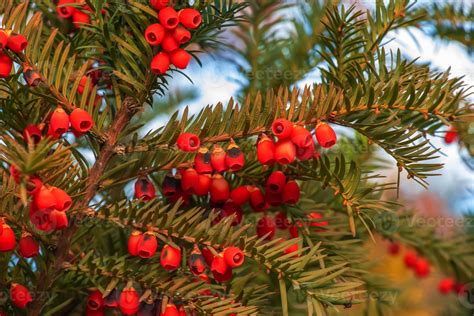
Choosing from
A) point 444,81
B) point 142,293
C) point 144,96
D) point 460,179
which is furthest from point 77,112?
point 460,179

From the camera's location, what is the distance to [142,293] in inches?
22.4

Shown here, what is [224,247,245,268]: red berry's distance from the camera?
1.72 feet

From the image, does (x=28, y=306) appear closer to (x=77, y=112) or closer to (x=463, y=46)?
(x=77, y=112)

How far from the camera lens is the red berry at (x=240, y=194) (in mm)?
618

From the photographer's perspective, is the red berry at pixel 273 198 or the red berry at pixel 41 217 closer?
the red berry at pixel 41 217

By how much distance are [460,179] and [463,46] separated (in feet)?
0.70

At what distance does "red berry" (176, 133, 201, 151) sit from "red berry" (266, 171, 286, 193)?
0.33ft

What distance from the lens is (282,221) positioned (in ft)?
2.20

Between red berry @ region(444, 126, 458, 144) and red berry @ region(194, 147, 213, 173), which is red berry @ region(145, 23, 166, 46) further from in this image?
red berry @ region(444, 126, 458, 144)

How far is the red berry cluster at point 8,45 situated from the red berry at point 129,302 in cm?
21

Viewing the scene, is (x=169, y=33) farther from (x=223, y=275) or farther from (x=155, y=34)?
(x=223, y=275)

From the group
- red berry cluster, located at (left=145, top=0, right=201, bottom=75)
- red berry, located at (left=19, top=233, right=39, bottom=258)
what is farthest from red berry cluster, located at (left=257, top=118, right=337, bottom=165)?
red berry, located at (left=19, top=233, right=39, bottom=258)

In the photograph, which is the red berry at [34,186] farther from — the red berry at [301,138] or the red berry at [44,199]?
the red berry at [301,138]

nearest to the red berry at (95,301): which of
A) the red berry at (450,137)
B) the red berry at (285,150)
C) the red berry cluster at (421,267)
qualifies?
the red berry at (285,150)
